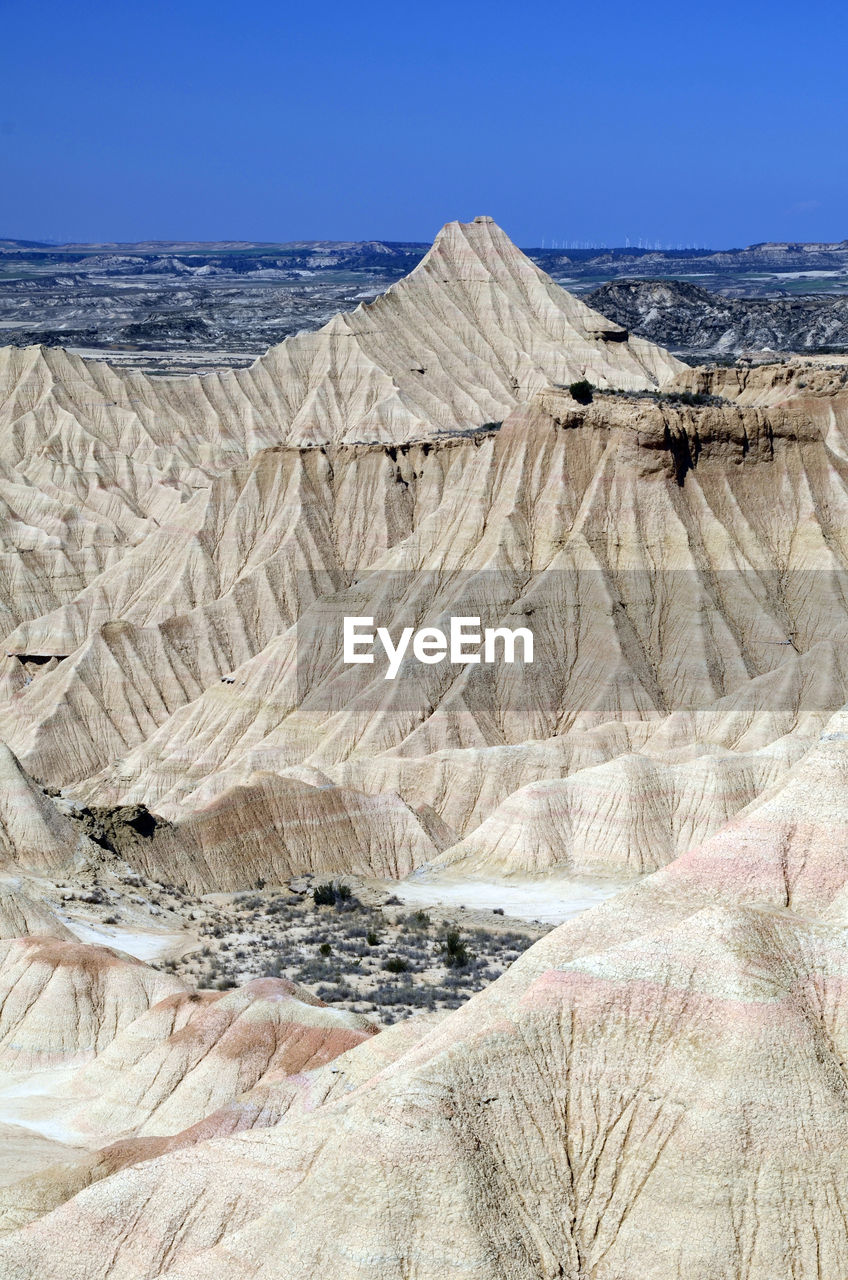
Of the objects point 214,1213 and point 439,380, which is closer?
point 214,1213

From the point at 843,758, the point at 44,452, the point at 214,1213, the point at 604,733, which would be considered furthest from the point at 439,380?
the point at 214,1213

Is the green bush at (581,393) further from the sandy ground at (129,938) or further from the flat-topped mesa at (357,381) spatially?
the sandy ground at (129,938)

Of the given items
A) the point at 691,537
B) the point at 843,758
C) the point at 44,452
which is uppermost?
the point at 44,452

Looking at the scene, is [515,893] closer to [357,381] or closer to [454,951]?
[454,951]

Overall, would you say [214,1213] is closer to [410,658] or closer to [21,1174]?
[21,1174]

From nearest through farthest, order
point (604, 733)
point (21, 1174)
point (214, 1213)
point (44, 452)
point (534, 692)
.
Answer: point (214, 1213) → point (21, 1174) → point (604, 733) → point (534, 692) → point (44, 452)
